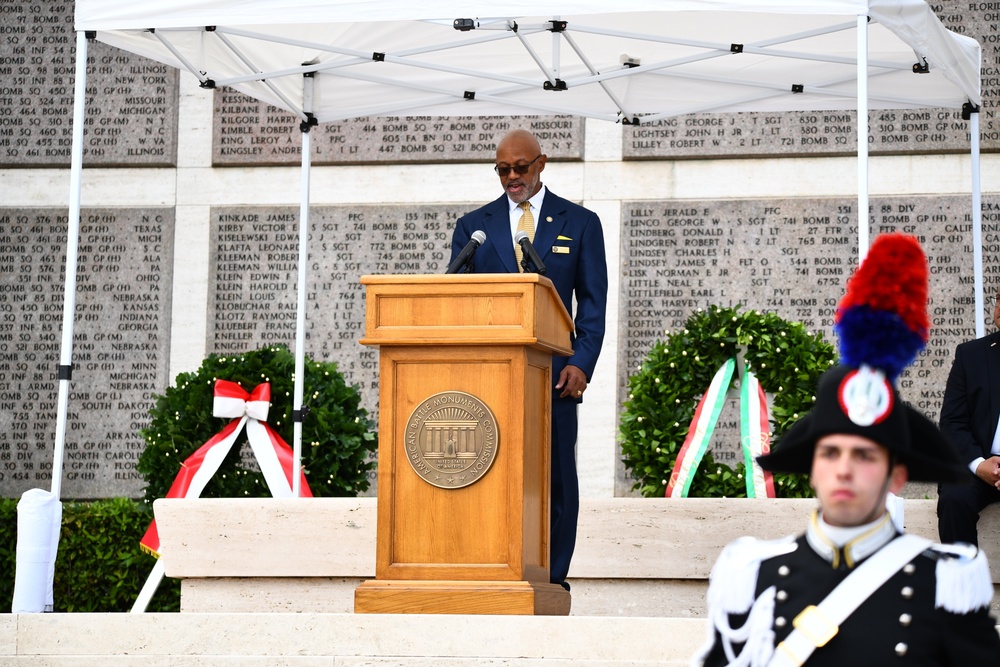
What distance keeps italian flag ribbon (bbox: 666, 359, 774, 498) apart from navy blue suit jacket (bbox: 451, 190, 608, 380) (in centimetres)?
125

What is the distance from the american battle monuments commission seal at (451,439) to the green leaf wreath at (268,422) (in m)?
2.52

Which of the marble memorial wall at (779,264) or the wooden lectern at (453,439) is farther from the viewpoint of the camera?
the marble memorial wall at (779,264)

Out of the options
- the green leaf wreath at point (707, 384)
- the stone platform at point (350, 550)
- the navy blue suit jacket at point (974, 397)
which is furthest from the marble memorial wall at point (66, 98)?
the navy blue suit jacket at point (974, 397)

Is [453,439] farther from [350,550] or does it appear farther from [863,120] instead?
[863,120]

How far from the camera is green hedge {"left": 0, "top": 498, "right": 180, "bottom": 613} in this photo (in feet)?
26.6

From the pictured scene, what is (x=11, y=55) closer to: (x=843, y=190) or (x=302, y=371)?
(x=302, y=371)

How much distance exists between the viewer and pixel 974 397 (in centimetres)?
611

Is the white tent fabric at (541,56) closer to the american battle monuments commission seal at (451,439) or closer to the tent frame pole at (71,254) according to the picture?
the tent frame pole at (71,254)

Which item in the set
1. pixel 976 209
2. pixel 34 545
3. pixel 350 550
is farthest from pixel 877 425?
pixel 976 209

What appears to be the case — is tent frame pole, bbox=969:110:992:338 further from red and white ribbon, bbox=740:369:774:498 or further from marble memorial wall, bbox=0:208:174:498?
marble memorial wall, bbox=0:208:174:498

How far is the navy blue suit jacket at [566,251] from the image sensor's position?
18.6ft

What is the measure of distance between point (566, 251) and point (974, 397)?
183cm

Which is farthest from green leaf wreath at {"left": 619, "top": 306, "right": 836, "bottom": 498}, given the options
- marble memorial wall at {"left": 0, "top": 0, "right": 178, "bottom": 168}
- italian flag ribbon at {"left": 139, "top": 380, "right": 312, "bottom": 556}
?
marble memorial wall at {"left": 0, "top": 0, "right": 178, "bottom": 168}

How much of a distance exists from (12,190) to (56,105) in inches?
24.4
